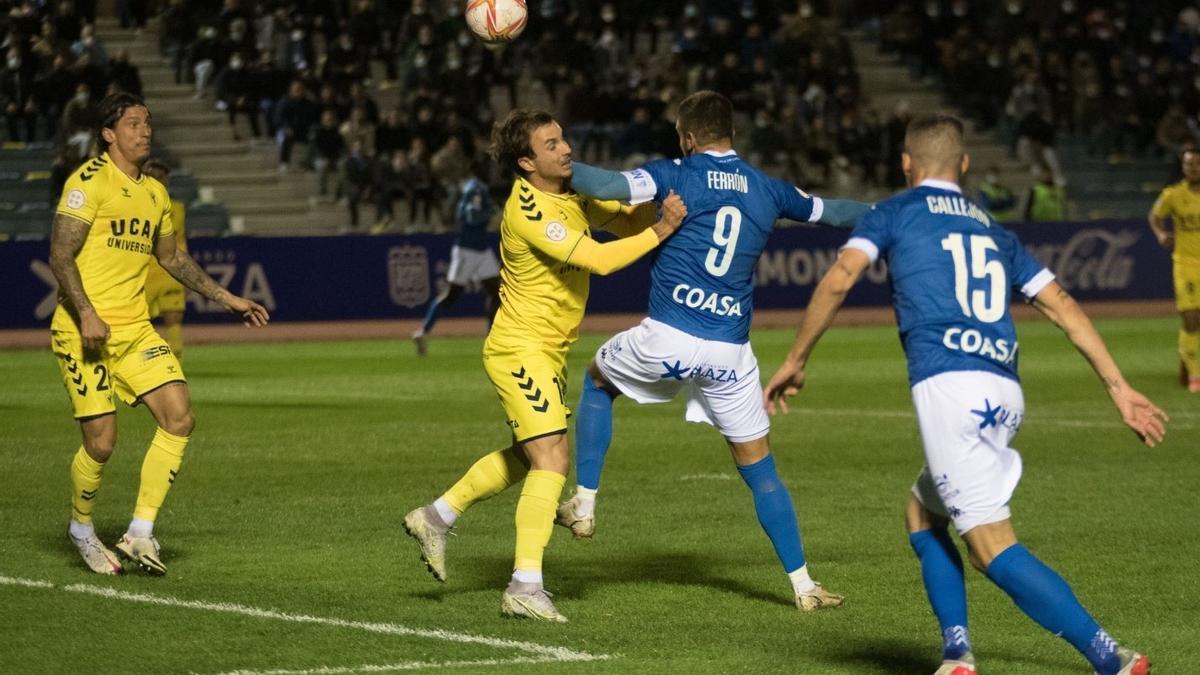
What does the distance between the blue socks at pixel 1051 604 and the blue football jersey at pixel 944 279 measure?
2.09ft

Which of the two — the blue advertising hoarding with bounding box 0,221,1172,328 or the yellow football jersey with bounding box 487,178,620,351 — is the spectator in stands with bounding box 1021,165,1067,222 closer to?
the blue advertising hoarding with bounding box 0,221,1172,328

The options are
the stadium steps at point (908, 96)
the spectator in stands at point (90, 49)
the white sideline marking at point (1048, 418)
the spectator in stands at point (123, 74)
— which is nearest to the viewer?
the white sideline marking at point (1048, 418)

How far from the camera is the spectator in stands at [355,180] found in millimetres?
29734

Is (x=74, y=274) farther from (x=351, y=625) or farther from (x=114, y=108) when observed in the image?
(x=351, y=625)

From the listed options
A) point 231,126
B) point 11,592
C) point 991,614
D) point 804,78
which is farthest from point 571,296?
point 804,78

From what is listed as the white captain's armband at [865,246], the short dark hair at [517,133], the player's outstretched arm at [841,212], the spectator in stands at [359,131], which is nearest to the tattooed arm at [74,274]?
the short dark hair at [517,133]

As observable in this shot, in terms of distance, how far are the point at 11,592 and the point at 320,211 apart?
892 inches

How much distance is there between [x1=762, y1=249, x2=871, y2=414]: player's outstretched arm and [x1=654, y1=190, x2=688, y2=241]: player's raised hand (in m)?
1.52

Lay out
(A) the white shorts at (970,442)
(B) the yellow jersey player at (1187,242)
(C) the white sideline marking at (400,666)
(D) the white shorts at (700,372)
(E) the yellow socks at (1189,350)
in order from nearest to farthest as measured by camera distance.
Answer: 1. (A) the white shorts at (970,442)
2. (C) the white sideline marking at (400,666)
3. (D) the white shorts at (700,372)
4. (E) the yellow socks at (1189,350)
5. (B) the yellow jersey player at (1187,242)

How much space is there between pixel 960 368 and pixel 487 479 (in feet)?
9.51

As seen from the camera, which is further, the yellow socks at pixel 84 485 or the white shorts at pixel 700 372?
the yellow socks at pixel 84 485

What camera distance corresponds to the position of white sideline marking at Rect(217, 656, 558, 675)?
6.64 metres

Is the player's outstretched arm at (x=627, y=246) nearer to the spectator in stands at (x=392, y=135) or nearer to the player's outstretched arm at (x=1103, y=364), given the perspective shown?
the player's outstretched arm at (x=1103, y=364)

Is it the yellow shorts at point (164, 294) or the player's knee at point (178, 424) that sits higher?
the player's knee at point (178, 424)
